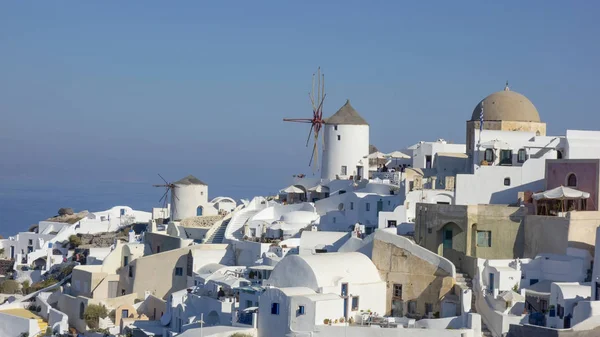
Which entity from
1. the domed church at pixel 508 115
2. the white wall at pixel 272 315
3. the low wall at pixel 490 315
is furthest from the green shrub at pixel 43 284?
the low wall at pixel 490 315

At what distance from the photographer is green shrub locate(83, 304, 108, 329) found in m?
38.7

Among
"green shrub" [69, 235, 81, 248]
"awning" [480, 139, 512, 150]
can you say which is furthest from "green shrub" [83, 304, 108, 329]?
"awning" [480, 139, 512, 150]

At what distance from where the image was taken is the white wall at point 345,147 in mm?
49219

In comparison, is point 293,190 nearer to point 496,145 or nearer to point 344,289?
point 496,145

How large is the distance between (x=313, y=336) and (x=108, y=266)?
16.0 metres

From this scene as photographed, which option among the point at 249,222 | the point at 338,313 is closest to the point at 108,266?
the point at 249,222

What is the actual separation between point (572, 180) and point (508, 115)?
8380mm

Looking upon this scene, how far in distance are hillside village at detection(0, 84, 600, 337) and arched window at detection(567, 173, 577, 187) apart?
7 centimetres

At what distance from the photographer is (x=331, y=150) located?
162 feet

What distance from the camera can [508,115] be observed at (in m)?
42.2

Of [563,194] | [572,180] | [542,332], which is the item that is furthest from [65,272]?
[542,332]

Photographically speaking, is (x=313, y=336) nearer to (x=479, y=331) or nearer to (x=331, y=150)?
(x=479, y=331)

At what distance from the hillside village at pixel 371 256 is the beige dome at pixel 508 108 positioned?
58 mm

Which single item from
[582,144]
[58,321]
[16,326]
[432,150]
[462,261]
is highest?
[582,144]
